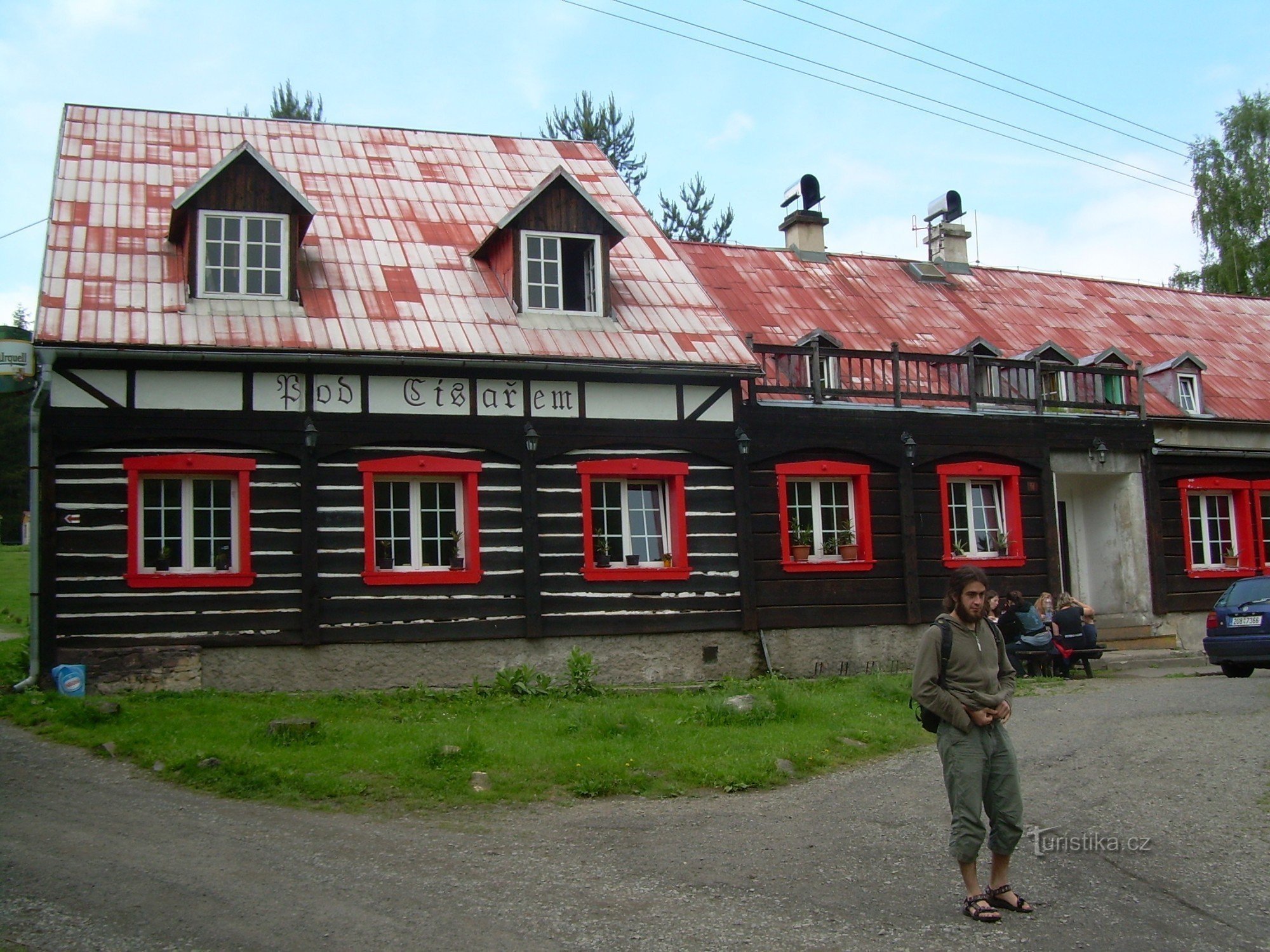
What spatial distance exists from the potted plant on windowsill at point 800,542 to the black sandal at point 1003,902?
Result: 10.6 m

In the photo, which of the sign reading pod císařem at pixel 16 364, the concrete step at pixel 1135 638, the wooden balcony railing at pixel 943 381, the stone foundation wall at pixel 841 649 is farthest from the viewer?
the concrete step at pixel 1135 638

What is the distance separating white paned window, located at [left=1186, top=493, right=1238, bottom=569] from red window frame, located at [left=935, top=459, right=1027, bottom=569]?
4.07 meters

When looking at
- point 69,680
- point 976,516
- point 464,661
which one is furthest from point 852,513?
point 69,680

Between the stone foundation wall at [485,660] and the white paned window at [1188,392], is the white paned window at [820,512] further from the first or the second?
the white paned window at [1188,392]

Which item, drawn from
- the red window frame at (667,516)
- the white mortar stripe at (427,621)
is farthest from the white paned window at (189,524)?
the red window frame at (667,516)

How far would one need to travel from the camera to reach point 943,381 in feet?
63.4

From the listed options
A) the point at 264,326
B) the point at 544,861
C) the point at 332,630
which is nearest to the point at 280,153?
the point at 264,326

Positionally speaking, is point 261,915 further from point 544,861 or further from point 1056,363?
point 1056,363

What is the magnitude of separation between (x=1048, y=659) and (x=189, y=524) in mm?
11152

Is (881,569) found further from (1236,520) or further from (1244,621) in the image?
(1236,520)

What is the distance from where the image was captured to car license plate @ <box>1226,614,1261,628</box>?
16391 mm

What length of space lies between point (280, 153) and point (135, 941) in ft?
47.7

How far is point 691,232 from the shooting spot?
127 feet

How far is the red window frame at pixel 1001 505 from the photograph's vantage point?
18328 millimetres
